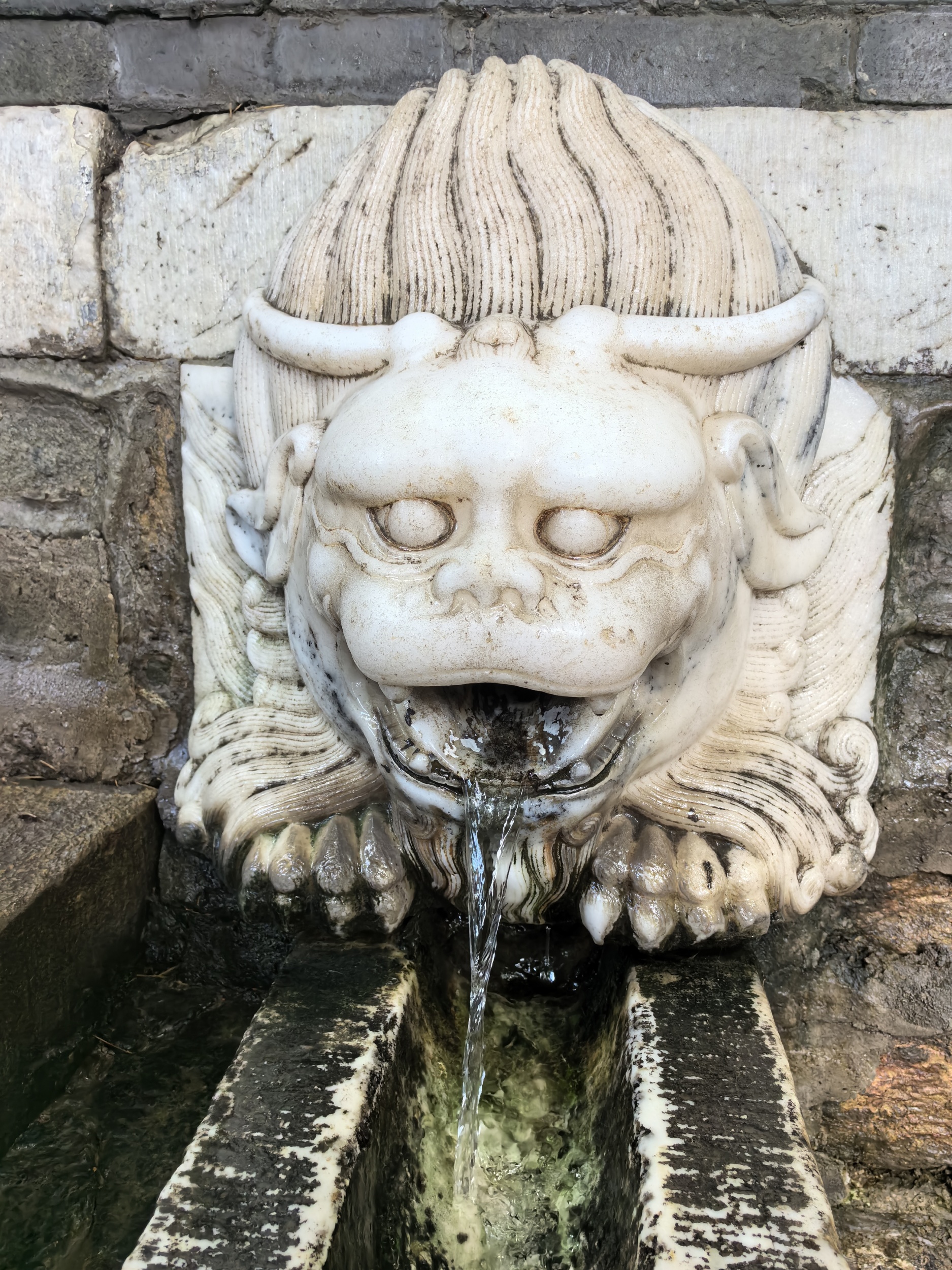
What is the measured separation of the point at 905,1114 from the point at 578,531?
1088 millimetres

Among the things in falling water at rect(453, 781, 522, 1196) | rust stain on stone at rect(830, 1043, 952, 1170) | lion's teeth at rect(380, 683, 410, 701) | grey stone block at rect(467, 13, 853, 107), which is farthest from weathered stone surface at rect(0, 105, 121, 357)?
rust stain on stone at rect(830, 1043, 952, 1170)

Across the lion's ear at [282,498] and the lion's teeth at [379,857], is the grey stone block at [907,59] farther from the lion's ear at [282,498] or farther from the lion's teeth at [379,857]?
the lion's teeth at [379,857]

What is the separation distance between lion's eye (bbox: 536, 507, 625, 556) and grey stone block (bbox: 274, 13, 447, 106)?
904 millimetres

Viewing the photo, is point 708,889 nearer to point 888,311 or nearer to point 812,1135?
point 812,1135

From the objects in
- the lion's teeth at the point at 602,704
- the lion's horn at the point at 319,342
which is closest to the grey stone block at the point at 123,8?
the lion's horn at the point at 319,342

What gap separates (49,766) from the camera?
1819 mm

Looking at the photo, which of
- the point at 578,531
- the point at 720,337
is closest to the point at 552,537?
the point at 578,531

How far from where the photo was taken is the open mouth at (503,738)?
127cm

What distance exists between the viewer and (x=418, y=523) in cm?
120

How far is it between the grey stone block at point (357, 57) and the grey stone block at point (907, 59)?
67cm

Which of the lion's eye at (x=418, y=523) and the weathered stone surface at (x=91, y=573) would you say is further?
the weathered stone surface at (x=91, y=573)

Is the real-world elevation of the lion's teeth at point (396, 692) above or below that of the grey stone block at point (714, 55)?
below

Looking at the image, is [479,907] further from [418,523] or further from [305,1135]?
[418,523]

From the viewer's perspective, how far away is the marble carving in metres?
1.17
